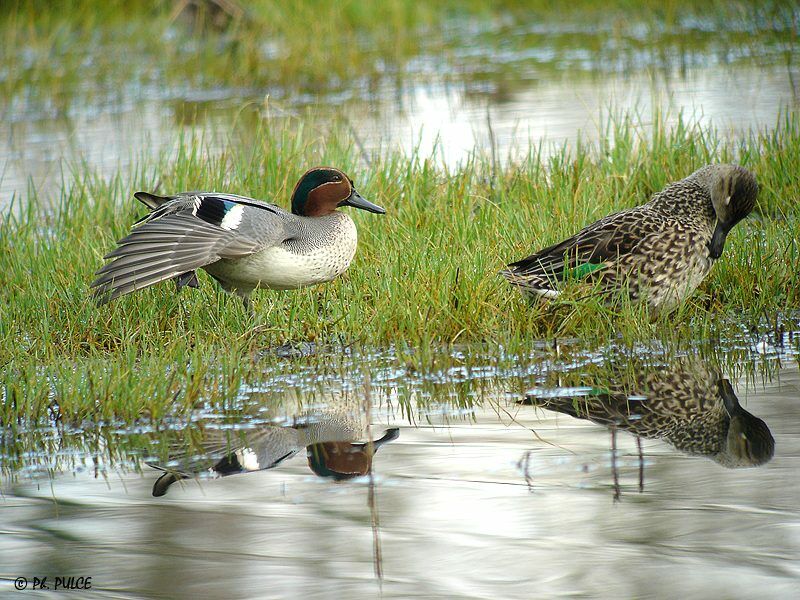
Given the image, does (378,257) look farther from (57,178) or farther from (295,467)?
(57,178)

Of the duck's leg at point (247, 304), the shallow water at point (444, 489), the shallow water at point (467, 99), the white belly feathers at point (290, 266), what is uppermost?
the shallow water at point (467, 99)

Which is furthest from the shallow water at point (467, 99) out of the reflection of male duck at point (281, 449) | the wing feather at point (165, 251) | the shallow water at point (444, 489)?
the reflection of male duck at point (281, 449)

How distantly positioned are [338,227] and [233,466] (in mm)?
1759

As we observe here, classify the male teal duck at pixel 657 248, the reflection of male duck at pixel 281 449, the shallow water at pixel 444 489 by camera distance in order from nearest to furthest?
the shallow water at pixel 444 489, the reflection of male duck at pixel 281 449, the male teal duck at pixel 657 248

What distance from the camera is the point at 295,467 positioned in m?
3.54

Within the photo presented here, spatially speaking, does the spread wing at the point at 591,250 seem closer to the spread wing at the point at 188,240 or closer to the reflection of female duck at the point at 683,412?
the reflection of female duck at the point at 683,412

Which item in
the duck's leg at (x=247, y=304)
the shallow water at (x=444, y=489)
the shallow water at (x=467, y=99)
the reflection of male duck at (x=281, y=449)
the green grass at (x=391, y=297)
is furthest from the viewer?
the shallow water at (x=467, y=99)

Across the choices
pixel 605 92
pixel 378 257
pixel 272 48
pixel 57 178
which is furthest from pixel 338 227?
pixel 272 48

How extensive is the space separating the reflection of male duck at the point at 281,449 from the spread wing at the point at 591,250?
1287mm

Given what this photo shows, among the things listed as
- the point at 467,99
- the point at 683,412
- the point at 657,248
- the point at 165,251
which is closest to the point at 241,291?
the point at 165,251

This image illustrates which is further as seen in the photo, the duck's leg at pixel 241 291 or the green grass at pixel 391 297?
the duck's leg at pixel 241 291

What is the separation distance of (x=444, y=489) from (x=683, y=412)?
3.32 ft

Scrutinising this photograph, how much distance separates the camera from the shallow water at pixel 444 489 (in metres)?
2.78

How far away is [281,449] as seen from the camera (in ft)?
12.1
